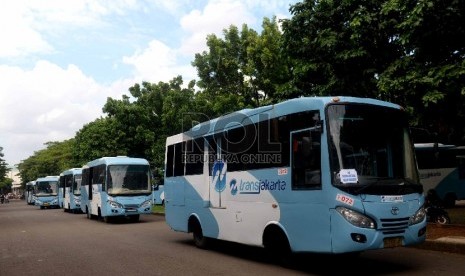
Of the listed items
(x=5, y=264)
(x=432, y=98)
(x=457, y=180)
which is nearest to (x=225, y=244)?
(x=5, y=264)

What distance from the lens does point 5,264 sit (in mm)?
10445

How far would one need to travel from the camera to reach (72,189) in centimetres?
3381

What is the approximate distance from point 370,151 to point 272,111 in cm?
229

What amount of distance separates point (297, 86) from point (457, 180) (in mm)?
13041

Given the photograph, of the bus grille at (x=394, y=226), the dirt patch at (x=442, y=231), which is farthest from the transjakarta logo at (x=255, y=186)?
the dirt patch at (x=442, y=231)

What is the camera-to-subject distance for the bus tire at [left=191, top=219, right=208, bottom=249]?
1210 centimetres

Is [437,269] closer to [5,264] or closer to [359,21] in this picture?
[359,21]

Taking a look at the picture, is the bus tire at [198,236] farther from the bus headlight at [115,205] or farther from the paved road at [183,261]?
the bus headlight at [115,205]

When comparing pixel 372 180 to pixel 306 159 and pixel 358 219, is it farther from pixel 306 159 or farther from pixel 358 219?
pixel 306 159

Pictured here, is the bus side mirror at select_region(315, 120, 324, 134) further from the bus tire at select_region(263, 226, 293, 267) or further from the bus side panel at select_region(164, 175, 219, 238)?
the bus side panel at select_region(164, 175, 219, 238)

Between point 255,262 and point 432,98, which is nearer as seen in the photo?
point 255,262

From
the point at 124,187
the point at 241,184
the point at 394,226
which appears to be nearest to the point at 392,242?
the point at 394,226

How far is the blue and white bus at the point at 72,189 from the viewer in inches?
1267

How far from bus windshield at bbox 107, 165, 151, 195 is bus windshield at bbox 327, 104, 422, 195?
49.6 feet
